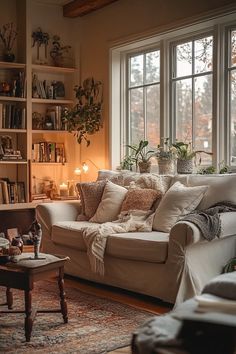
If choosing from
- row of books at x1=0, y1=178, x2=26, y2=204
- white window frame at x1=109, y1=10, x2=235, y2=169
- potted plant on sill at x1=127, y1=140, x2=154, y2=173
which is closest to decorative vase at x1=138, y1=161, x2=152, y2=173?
potted plant on sill at x1=127, y1=140, x2=154, y2=173

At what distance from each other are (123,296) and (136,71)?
118 inches

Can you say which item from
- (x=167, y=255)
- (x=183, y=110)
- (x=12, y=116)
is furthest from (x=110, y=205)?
(x=12, y=116)

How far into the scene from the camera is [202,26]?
5.26 m

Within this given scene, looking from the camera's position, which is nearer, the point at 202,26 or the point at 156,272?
the point at 156,272

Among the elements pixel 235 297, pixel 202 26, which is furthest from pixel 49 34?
pixel 235 297

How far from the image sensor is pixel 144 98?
615 cm

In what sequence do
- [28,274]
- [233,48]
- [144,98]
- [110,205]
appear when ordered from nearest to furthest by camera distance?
[28,274] < [110,205] < [233,48] < [144,98]

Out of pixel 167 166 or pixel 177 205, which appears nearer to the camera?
pixel 177 205

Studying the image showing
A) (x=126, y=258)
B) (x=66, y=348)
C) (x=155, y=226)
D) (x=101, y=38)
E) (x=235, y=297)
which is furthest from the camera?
(x=101, y=38)

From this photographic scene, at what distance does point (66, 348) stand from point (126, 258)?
124 cm

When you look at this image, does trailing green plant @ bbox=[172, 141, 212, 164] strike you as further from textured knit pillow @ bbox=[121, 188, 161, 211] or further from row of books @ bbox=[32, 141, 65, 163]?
row of books @ bbox=[32, 141, 65, 163]

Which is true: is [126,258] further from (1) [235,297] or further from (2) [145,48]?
(2) [145,48]

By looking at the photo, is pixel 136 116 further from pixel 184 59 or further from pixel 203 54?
pixel 203 54

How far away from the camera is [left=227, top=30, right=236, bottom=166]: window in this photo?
16.6 feet
